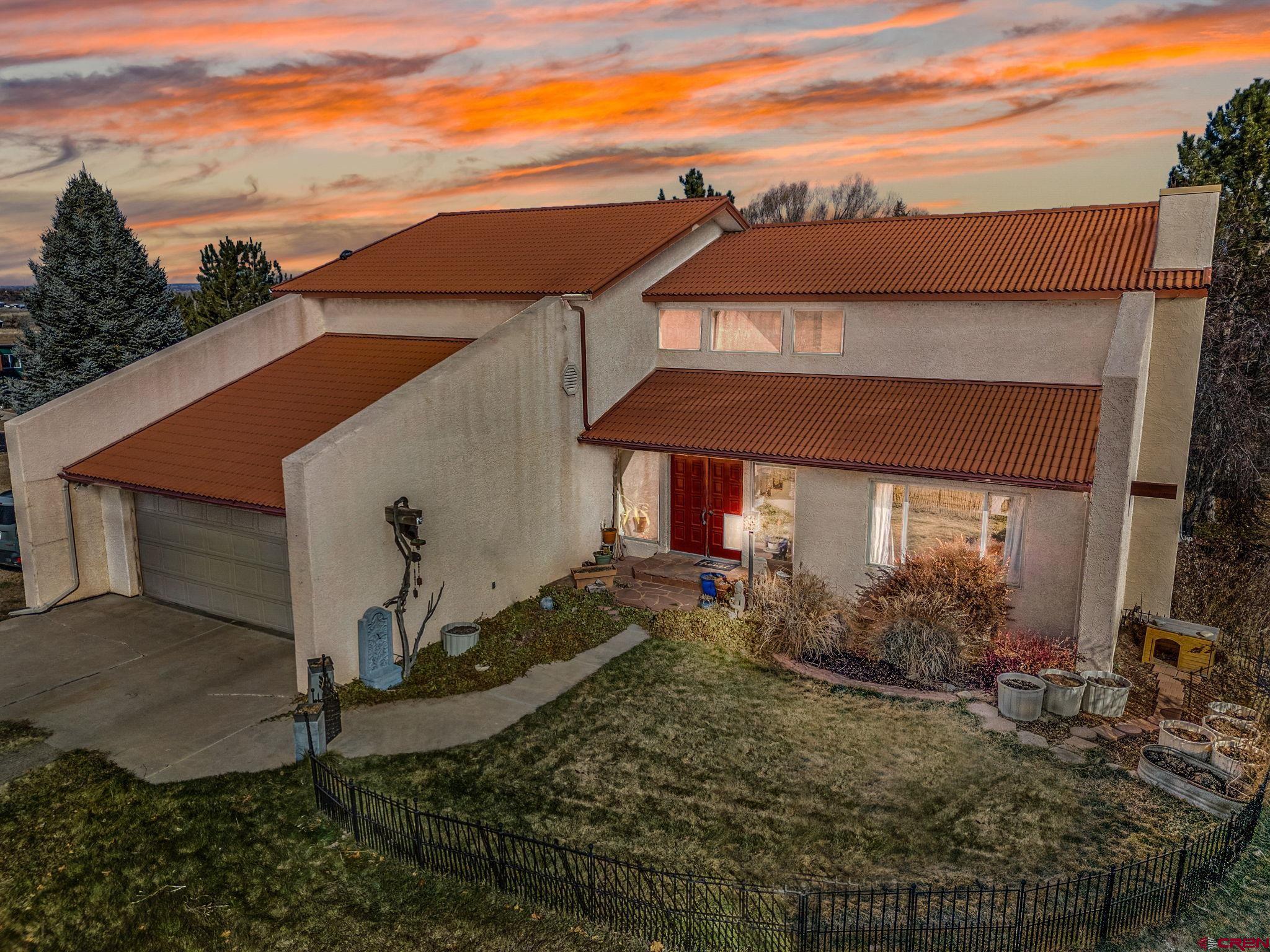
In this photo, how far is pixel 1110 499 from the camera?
11.4 m

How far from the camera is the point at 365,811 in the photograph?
8.80 metres

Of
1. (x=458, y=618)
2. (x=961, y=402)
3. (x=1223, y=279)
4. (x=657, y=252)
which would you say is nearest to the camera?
(x=458, y=618)

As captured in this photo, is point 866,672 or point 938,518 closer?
point 866,672

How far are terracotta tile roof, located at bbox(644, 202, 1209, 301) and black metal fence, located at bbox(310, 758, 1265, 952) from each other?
8.88m

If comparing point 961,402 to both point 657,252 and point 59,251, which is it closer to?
point 657,252

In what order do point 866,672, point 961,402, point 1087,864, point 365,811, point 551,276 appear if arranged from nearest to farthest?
point 1087,864 < point 365,811 < point 866,672 < point 961,402 < point 551,276

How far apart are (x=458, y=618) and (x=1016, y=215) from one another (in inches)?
558

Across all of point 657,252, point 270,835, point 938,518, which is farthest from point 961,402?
point 270,835

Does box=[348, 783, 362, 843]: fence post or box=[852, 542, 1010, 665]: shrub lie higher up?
box=[852, 542, 1010, 665]: shrub

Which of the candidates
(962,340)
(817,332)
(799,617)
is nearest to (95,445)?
(799,617)

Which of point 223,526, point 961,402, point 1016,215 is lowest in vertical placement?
point 223,526

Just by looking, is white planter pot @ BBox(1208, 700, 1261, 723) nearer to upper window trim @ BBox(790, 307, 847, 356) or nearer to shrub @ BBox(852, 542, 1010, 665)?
shrub @ BBox(852, 542, 1010, 665)

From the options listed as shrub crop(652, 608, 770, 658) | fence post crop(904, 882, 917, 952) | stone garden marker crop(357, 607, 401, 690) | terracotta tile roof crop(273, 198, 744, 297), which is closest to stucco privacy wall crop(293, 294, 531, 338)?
terracotta tile roof crop(273, 198, 744, 297)

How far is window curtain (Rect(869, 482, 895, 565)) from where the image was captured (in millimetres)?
14070
